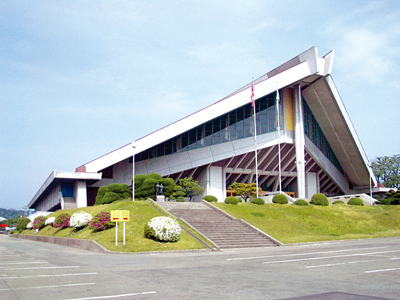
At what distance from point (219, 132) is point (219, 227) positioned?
19.3m

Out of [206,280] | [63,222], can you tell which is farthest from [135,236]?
[206,280]

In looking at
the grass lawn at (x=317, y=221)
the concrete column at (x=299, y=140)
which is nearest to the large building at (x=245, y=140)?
the concrete column at (x=299, y=140)

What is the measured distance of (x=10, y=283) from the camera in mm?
9516

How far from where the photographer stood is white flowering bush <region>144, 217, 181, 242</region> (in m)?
20.3

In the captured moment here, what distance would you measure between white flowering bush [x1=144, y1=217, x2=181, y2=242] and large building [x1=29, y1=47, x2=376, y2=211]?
59.4ft

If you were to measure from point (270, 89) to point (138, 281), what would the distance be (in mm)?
34294

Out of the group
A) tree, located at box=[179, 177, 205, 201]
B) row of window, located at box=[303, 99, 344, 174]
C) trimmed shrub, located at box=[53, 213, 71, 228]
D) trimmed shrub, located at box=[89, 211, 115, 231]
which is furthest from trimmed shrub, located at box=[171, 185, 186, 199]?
row of window, located at box=[303, 99, 344, 174]

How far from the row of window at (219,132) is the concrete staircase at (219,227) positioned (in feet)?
43.4

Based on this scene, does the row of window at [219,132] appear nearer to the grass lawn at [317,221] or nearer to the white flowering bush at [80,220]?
the grass lawn at [317,221]

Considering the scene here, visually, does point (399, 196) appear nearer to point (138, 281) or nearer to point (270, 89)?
point (270, 89)

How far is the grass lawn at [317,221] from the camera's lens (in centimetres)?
2677

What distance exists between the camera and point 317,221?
101ft

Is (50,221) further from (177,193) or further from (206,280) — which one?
(206,280)

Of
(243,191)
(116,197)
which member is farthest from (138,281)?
(243,191)
